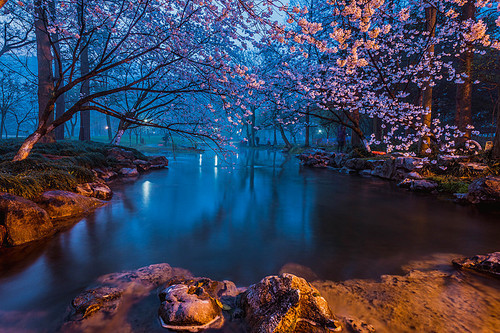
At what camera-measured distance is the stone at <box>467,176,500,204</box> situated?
26.3 feet

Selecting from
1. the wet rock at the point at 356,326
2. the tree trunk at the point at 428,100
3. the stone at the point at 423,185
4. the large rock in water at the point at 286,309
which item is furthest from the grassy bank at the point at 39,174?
the tree trunk at the point at 428,100

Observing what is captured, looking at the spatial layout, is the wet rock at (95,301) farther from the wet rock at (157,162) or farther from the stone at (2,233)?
the wet rock at (157,162)

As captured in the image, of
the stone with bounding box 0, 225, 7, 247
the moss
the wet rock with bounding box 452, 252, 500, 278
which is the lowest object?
the wet rock with bounding box 452, 252, 500, 278

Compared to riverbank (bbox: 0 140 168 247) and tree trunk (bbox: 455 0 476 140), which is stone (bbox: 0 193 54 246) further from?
tree trunk (bbox: 455 0 476 140)

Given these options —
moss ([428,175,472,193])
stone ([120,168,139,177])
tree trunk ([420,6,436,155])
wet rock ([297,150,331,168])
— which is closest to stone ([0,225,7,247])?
stone ([120,168,139,177])

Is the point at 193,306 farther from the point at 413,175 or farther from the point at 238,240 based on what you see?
the point at 413,175

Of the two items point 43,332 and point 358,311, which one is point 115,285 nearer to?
point 43,332

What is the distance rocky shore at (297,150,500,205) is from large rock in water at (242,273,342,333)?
871cm

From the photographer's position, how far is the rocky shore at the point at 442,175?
820 cm

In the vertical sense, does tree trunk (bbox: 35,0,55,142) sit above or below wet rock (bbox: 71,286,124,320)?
above

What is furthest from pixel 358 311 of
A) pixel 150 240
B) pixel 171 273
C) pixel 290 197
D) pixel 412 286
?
pixel 290 197

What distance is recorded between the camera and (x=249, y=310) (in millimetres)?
2969

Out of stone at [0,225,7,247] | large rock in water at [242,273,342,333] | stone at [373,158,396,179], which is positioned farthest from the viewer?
stone at [373,158,396,179]

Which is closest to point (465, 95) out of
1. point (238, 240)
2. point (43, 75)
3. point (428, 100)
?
point (428, 100)
